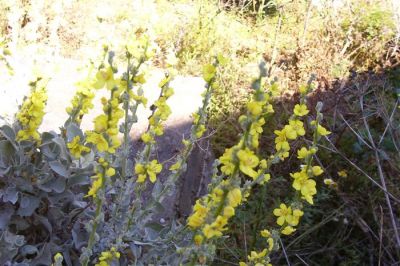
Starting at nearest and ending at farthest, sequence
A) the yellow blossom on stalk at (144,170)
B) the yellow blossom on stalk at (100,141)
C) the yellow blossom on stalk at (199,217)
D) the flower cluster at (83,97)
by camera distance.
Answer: the yellow blossom on stalk at (199,217) < the yellow blossom on stalk at (100,141) < the yellow blossom on stalk at (144,170) < the flower cluster at (83,97)

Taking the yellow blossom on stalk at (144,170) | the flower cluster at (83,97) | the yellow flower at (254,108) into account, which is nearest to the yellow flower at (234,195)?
the yellow flower at (254,108)

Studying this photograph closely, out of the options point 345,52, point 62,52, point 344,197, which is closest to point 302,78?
point 345,52

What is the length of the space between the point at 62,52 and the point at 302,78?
2.09 metres

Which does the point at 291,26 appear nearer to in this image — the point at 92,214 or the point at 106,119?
the point at 92,214

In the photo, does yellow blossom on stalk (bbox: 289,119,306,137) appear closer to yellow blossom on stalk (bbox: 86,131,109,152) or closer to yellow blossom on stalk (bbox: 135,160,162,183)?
yellow blossom on stalk (bbox: 135,160,162,183)

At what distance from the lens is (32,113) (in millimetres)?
1541

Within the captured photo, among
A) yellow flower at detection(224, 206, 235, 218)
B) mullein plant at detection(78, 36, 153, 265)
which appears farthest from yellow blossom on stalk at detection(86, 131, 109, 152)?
yellow flower at detection(224, 206, 235, 218)

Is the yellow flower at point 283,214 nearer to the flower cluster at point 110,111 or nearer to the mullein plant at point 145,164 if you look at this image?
the mullein plant at point 145,164

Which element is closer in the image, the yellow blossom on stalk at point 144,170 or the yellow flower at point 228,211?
the yellow flower at point 228,211

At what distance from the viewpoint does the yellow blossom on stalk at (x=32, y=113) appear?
1.54m

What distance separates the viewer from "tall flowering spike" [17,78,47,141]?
5.05 feet

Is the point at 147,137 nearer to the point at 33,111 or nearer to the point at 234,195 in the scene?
the point at 33,111

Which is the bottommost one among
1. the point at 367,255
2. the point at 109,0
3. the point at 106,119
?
the point at 367,255

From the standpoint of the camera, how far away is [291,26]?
17.6 feet
